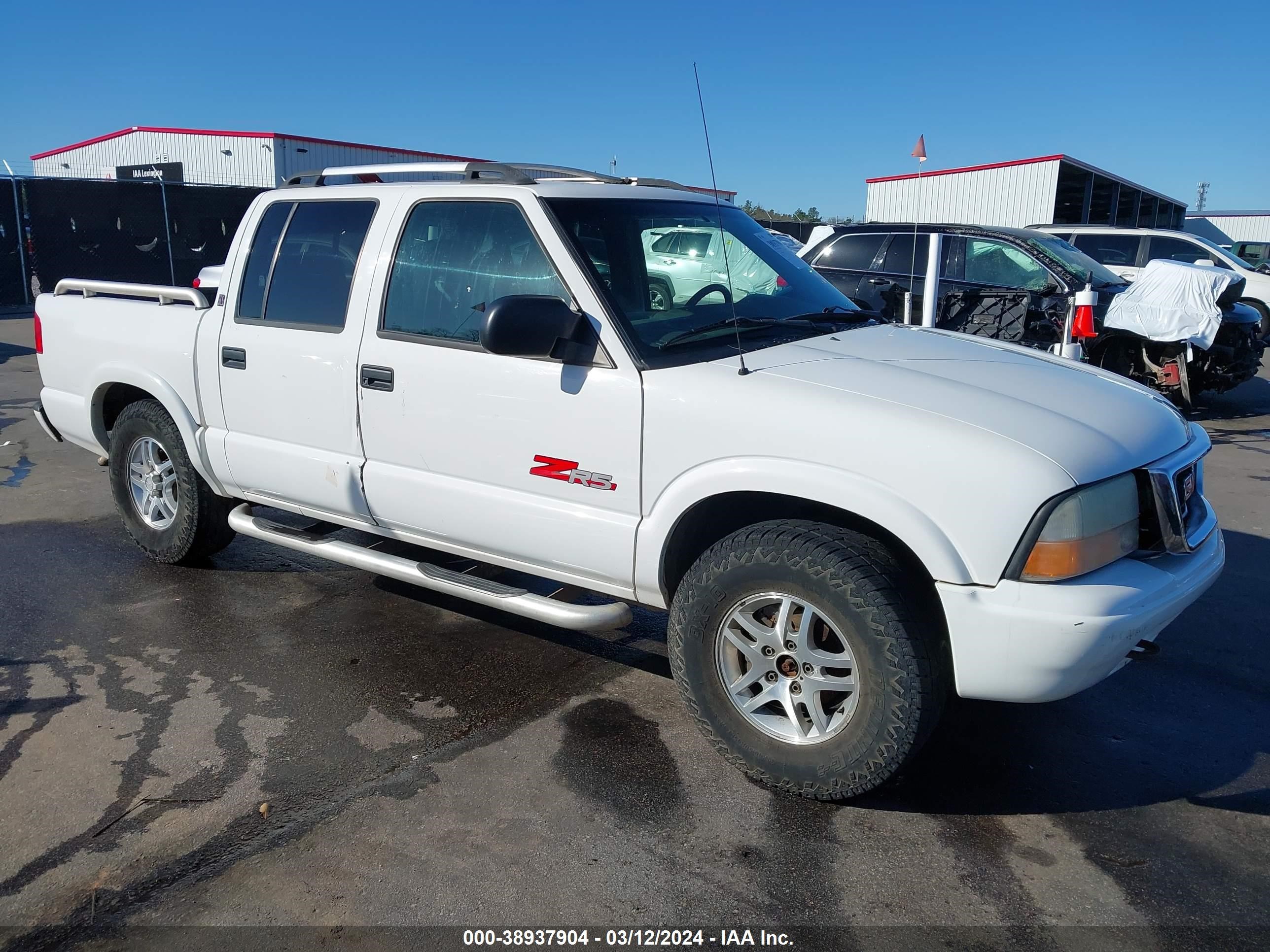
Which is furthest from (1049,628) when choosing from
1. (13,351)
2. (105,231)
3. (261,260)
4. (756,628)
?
(105,231)

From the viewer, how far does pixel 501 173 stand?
165 inches

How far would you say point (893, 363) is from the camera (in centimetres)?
350

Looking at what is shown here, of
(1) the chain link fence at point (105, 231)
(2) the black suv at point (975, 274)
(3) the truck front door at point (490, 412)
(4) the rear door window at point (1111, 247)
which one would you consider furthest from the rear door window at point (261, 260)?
(1) the chain link fence at point (105, 231)

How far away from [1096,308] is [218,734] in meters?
9.19

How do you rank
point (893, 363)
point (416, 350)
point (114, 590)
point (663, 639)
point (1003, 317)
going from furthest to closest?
point (1003, 317)
point (114, 590)
point (663, 639)
point (416, 350)
point (893, 363)

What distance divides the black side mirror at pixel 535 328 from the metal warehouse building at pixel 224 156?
26.7 metres

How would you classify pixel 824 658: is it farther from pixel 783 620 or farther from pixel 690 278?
pixel 690 278

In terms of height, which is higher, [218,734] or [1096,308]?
[1096,308]

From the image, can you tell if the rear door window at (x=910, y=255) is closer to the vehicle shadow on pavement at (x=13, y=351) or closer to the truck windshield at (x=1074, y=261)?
the truck windshield at (x=1074, y=261)

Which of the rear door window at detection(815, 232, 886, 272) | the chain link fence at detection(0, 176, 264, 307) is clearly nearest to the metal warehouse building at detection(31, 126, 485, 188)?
the chain link fence at detection(0, 176, 264, 307)

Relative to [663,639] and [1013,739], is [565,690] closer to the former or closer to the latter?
[663,639]

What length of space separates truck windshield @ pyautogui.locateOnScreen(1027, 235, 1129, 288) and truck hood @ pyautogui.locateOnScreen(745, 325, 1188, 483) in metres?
6.94

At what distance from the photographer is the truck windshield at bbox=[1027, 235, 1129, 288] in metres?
10.2

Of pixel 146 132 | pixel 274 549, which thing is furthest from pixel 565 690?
pixel 146 132
